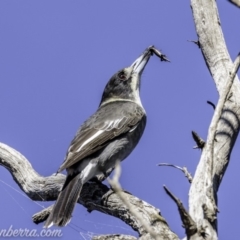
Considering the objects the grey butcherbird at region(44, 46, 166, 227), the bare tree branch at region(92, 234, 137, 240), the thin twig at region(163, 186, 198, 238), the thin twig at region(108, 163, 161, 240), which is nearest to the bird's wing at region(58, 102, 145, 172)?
the grey butcherbird at region(44, 46, 166, 227)

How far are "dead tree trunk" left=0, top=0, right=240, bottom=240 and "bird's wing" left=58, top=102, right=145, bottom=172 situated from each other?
0.99 feet

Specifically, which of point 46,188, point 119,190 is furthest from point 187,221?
point 46,188

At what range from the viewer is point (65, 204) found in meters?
5.46

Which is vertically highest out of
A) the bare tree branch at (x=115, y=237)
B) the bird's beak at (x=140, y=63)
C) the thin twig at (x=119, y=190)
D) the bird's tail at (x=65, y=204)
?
the bird's beak at (x=140, y=63)

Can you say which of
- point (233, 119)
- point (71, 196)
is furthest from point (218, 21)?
point (71, 196)

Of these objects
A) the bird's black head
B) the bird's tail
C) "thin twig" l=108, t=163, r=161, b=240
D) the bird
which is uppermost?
the bird's black head

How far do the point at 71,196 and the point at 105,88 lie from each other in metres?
2.33

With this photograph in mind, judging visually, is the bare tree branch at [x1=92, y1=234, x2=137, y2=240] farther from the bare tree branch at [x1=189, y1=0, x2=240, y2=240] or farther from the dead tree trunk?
the bare tree branch at [x1=189, y1=0, x2=240, y2=240]

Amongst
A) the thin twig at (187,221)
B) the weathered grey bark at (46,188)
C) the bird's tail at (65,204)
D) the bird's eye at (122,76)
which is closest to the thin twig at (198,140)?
the thin twig at (187,221)

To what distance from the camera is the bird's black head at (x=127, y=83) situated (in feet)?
24.3

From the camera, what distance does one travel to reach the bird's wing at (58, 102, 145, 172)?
592 cm

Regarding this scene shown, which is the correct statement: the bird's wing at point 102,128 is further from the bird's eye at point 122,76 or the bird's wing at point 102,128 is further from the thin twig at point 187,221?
the thin twig at point 187,221

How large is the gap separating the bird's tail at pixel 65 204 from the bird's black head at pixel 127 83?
74.9 inches

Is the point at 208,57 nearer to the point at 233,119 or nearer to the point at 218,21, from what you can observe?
the point at 218,21
